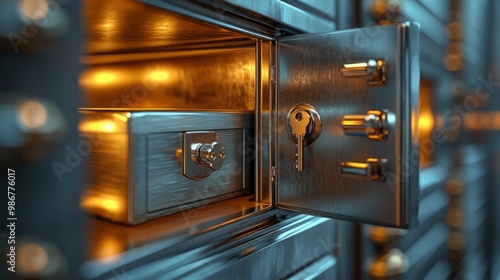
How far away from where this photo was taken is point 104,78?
1293 mm

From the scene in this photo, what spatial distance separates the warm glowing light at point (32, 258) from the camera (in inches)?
15.4

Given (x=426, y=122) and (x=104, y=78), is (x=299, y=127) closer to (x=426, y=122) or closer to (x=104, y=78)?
(x=104, y=78)

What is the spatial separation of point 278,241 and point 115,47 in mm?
617

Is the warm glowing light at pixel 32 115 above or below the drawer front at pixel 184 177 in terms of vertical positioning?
above

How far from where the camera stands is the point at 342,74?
0.79 meters

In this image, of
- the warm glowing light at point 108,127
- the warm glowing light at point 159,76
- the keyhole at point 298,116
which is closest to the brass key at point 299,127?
the keyhole at point 298,116

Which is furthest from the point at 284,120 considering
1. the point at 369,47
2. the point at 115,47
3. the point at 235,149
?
the point at 115,47

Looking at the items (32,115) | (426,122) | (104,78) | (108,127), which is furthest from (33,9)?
(426,122)

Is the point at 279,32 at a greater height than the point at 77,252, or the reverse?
the point at 279,32

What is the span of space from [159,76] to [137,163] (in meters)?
0.53

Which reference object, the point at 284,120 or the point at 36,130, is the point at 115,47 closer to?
the point at 284,120

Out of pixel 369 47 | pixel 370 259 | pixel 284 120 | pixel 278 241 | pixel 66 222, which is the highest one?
pixel 369 47

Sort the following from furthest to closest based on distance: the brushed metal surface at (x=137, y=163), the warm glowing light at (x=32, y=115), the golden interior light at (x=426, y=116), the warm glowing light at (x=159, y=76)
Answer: the golden interior light at (x=426, y=116), the warm glowing light at (x=159, y=76), the brushed metal surface at (x=137, y=163), the warm glowing light at (x=32, y=115)

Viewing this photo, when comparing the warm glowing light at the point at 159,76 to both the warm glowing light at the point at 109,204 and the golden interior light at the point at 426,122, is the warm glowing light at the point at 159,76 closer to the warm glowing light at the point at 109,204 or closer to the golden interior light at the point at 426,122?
the warm glowing light at the point at 109,204
